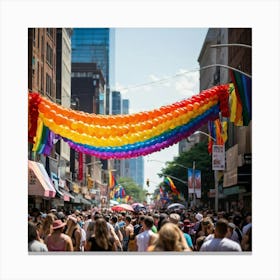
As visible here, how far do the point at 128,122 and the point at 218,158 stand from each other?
59.4 ft

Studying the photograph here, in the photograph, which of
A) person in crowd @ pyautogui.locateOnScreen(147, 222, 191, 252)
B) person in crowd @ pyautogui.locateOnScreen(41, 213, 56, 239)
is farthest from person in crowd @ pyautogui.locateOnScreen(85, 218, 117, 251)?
person in crowd @ pyautogui.locateOnScreen(41, 213, 56, 239)

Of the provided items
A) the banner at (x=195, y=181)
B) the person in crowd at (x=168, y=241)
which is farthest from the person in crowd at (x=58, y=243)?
the banner at (x=195, y=181)

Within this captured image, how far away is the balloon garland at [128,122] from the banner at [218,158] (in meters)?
16.5

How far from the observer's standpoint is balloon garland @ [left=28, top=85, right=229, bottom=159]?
18.1 metres

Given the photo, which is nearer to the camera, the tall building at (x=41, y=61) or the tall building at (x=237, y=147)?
the tall building at (x=237, y=147)

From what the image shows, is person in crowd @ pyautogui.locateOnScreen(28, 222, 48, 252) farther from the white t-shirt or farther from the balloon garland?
the balloon garland

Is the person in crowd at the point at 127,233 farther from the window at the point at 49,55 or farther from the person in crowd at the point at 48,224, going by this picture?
the window at the point at 49,55

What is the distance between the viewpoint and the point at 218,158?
35.7 meters

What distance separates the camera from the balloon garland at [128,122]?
59.4 ft

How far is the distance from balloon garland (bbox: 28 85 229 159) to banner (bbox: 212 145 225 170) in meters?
16.5
